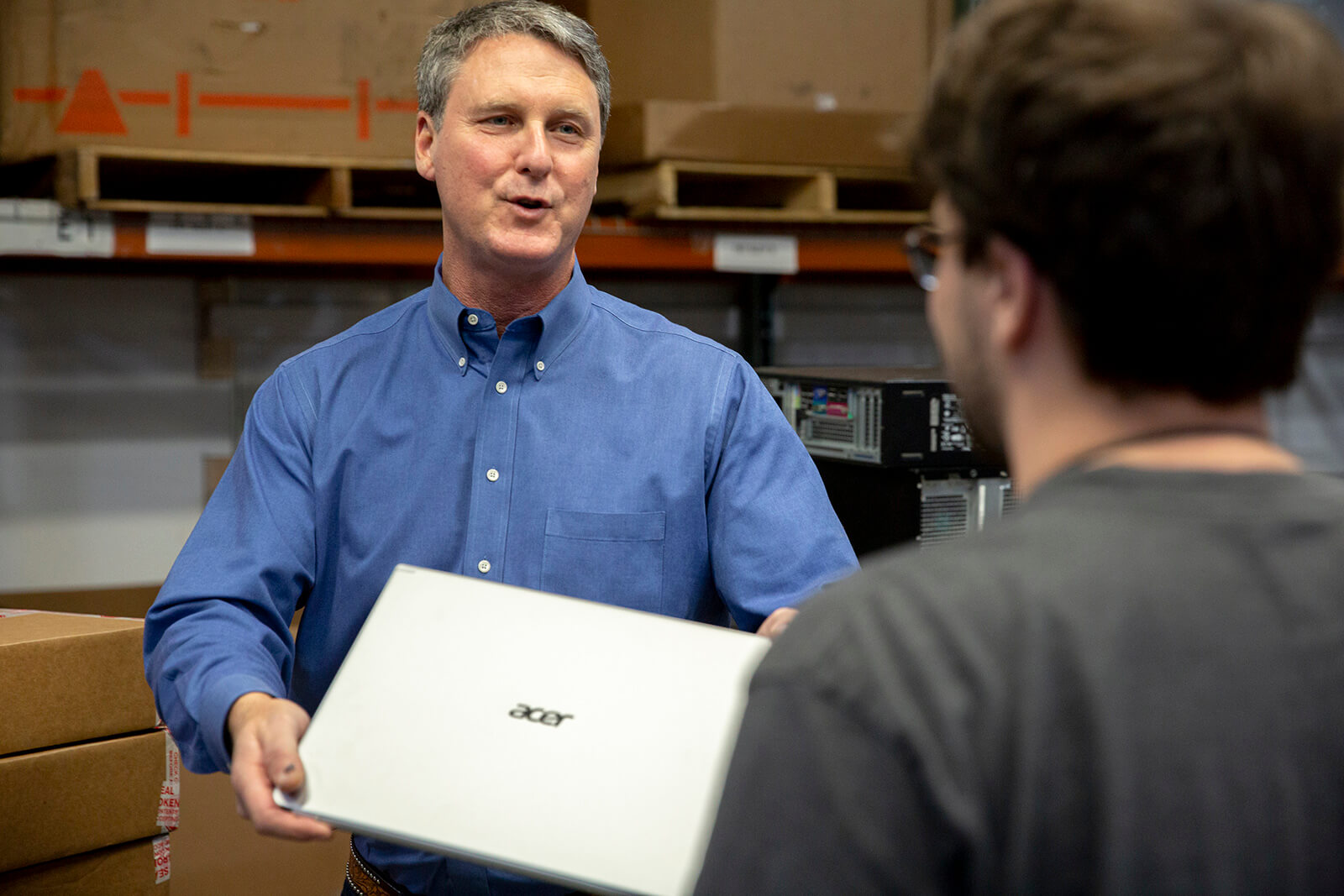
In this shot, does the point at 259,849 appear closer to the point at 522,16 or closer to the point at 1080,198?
the point at 522,16

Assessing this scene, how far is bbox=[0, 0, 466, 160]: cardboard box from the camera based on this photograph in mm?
1911

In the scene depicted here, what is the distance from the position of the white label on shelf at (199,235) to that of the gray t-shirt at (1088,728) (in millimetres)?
1827

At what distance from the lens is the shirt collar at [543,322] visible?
4.48 ft

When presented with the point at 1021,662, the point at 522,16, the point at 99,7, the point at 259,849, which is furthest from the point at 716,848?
the point at 99,7

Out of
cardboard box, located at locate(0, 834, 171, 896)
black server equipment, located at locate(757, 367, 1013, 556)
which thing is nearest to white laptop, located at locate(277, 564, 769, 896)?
cardboard box, located at locate(0, 834, 171, 896)

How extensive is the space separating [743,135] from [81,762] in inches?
60.3

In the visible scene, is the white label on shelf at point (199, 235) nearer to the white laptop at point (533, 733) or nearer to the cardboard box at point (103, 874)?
the cardboard box at point (103, 874)

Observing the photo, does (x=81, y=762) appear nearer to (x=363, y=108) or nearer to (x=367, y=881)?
(x=367, y=881)

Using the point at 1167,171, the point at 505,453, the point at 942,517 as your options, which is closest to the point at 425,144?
the point at 505,453

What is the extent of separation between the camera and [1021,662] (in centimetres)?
47

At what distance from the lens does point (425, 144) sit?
4.90 ft

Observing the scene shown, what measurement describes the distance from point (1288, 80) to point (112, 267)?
2783mm

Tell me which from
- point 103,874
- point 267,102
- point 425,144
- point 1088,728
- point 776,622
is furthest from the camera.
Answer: point 267,102

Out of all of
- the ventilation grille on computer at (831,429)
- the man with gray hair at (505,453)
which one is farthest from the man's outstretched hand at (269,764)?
the ventilation grille on computer at (831,429)
